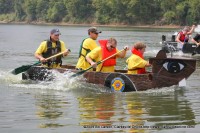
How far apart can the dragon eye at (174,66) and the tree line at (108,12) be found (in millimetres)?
77763

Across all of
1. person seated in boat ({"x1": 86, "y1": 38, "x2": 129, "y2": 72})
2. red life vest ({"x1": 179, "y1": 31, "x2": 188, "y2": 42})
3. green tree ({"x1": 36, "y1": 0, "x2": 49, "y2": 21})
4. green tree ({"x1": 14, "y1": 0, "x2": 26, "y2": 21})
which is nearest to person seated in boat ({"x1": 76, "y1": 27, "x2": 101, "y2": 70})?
person seated in boat ({"x1": 86, "y1": 38, "x2": 129, "y2": 72})

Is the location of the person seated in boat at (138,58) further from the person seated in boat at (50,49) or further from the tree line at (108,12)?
the tree line at (108,12)

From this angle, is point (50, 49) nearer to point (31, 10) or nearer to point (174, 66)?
point (174, 66)

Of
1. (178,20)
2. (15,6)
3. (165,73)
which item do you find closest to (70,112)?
(165,73)

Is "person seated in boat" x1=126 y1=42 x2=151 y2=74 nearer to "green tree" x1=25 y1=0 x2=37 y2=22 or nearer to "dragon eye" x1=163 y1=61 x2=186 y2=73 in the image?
"dragon eye" x1=163 y1=61 x2=186 y2=73

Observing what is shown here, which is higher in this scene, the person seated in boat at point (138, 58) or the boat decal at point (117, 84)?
the person seated in boat at point (138, 58)

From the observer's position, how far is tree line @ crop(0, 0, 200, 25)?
94.9 meters

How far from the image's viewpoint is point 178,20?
311 feet

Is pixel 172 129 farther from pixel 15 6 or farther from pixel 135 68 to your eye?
pixel 15 6

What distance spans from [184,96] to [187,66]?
0.74m

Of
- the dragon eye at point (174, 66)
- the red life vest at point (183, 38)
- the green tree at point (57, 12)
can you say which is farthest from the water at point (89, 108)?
the green tree at point (57, 12)

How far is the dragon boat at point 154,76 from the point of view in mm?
13656

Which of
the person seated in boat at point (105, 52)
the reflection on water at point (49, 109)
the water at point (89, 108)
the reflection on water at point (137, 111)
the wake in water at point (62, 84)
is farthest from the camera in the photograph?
the wake in water at point (62, 84)

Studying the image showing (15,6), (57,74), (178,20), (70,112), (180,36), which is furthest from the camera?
(15,6)
